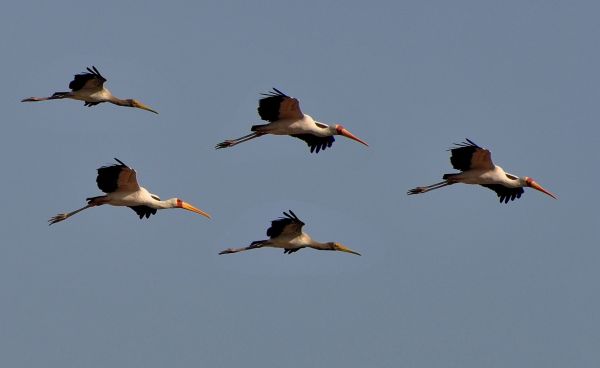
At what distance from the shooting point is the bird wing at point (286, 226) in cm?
6250

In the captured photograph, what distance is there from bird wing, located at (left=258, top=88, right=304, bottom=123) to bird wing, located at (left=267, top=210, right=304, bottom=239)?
10.0 ft

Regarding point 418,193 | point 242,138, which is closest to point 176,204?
point 242,138

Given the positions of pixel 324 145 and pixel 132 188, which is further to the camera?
pixel 324 145

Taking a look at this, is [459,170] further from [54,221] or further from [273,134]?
[54,221]

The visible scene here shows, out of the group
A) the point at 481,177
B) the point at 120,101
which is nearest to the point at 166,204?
the point at 120,101

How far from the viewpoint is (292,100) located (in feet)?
206

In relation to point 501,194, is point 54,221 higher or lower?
lower

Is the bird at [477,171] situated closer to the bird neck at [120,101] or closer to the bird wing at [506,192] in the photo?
the bird wing at [506,192]

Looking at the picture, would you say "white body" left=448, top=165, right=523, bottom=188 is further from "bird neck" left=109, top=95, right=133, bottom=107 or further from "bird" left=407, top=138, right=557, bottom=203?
"bird neck" left=109, top=95, right=133, bottom=107

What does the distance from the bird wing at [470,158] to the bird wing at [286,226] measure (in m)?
5.06

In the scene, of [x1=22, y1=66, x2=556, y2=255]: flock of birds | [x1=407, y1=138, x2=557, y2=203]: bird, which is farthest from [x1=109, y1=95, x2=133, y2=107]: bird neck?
[x1=407, y1=138, x2=557, y2=203]: bird

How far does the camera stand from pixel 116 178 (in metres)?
61.0

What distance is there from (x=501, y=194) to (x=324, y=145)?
5.69 m

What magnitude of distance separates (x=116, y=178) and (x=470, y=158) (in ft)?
34.7
